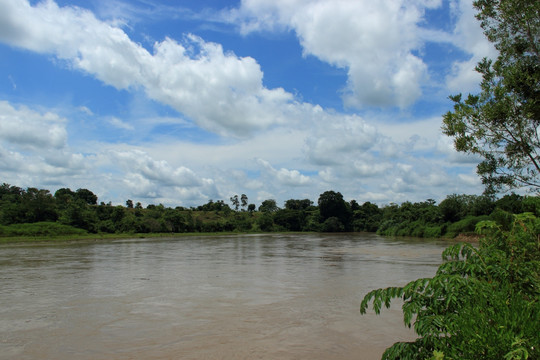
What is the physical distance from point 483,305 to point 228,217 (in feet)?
351

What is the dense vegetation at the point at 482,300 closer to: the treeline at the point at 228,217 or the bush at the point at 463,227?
the treeline at the point at 228,217

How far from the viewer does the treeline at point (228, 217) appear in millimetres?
56969

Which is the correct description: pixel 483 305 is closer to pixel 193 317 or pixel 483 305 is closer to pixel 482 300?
pixel 482 300

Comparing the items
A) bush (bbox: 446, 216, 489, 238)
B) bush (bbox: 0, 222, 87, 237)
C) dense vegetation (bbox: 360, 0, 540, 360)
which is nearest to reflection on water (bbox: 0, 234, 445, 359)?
dense vegetation (bbox: 360, 0, 540, 360)

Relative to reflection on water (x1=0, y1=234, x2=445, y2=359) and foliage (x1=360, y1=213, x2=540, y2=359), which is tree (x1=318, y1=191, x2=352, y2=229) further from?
foliage (x1=360, y1=213, x2=540, y2=359)

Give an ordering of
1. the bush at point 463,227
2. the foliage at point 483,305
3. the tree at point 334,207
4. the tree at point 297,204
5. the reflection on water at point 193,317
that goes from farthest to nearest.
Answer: the tree at point 297,204 < the tree at point 334,207 < the bush at point 463,227 < the reflection on water at point 193,317 < the foliage at point 483,305

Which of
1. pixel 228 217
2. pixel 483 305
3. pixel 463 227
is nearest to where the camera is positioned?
pixel 483 305

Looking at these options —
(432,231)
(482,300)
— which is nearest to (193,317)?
(482,300)

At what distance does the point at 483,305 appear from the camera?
3.25m

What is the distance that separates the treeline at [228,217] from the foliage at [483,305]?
2459cm

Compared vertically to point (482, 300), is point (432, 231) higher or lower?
→ lower

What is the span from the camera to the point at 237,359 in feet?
22.5

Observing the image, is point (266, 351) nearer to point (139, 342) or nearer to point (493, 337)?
Answer: point (139, 342)

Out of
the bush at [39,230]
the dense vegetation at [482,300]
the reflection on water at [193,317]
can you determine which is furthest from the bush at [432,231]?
the dense vegetation at [482,300]
